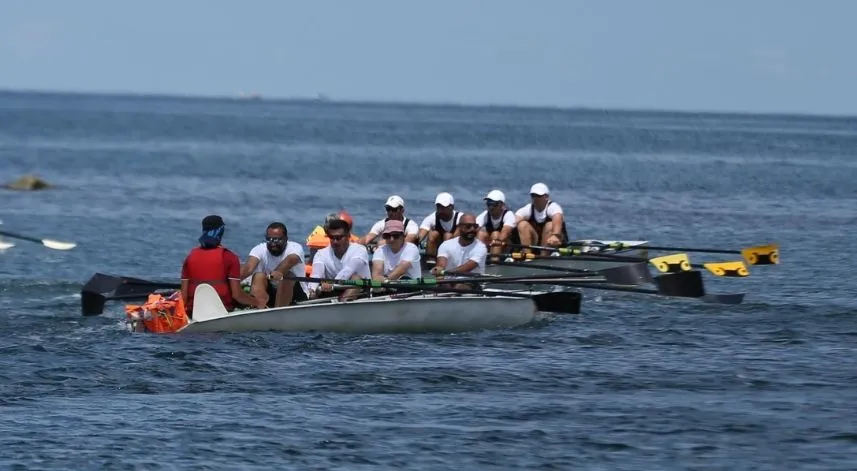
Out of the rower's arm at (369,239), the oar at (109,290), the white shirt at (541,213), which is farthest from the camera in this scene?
the white shirt at (541,213)

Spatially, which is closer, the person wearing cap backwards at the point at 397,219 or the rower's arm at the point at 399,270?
the rower's arm at the point at 399,270

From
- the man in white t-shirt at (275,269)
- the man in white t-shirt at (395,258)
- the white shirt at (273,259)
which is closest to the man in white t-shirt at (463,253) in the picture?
the man in white t-shirt at (395,258)

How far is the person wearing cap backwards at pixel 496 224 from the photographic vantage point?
27.6 metres

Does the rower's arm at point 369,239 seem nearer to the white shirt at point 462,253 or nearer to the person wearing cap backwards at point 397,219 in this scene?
the person wearing cap backwards at point 397,219

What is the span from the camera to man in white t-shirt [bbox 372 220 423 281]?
22.5 metres

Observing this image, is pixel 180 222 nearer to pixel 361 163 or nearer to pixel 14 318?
pixel 14 318

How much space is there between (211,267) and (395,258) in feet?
10.4

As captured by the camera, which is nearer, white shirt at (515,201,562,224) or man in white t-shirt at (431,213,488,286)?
man in white t-shirt at (431,213,488,286)

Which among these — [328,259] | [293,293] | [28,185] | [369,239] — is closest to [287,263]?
[293,293]

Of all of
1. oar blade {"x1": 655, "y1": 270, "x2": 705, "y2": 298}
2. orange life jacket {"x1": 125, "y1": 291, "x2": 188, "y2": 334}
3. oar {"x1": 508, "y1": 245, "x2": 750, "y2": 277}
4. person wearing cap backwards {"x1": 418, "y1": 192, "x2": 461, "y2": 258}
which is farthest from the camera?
person wearing cap backwards {"x1": 418, "y1": 192, "x2": 461, "y2": 258}

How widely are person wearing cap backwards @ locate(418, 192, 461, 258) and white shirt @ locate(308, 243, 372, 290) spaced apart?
15.0ft

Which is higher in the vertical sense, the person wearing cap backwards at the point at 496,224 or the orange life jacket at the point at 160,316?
the person wearing cap backwards at the point at 496,224

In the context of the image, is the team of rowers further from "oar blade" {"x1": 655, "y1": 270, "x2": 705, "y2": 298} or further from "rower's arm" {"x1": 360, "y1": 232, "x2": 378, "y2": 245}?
"oar blade" {"x1": 655, "y1": 270, "x2": 705, "y2": 298}

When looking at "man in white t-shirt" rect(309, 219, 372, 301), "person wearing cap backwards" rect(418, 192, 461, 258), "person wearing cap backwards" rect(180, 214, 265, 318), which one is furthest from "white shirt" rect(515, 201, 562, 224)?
"person wearing cap backwards" rect(180, 214, 265, 318)
